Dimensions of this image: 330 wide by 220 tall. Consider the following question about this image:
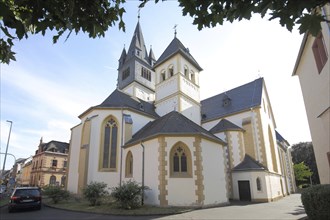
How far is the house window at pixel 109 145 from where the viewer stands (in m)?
18.4

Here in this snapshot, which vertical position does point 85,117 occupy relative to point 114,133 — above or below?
above

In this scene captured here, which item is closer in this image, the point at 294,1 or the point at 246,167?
the point at 294,1

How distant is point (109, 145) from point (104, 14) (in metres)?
16.3

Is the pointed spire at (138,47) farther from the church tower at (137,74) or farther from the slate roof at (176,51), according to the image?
the slate roof at (176,51)

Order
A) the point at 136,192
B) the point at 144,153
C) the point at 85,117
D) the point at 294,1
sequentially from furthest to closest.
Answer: the point at 85,117 → the point at 144,153 → the point at 136,192 → the point at 294,1

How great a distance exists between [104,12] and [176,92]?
20.8m

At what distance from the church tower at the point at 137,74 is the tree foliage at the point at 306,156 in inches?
1520

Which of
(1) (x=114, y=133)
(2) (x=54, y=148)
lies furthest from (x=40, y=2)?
(2) (x=54, y=148)

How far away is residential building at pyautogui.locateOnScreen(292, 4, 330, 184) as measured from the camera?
9.28m

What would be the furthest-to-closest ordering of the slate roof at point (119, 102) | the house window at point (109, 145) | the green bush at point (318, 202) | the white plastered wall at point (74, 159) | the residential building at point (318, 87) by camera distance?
the slate roof at point (119, 102)
the white plastered wall at point (74, 159)
the house window at point (109, 145)
the residential building at point (318, 87)
the green bush at point (318, 202)

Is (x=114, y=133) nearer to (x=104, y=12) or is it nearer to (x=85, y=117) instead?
(x=85, y=117)

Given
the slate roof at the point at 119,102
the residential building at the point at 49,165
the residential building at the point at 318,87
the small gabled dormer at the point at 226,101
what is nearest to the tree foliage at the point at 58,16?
the residential building at the point at 318,87

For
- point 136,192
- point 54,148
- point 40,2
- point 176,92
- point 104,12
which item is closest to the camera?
point 40,2

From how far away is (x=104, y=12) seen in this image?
384cm
